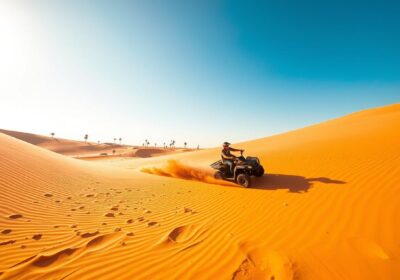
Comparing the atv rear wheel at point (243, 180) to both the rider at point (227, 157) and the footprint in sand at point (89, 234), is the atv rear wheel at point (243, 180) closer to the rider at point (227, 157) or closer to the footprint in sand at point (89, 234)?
the rider at point (227, 157)

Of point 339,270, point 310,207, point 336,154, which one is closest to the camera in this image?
point 339,270

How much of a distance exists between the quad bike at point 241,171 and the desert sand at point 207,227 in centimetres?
42

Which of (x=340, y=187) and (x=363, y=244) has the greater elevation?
(x=340, y=187)

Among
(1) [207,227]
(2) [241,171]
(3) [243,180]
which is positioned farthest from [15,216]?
(2) [241,171]

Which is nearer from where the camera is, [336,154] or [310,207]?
[310,207]

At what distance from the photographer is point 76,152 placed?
6619cm

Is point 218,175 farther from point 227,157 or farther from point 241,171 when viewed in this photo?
point 241,171

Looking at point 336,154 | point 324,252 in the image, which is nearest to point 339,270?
point 324,252

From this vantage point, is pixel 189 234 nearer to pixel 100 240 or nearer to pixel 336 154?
pixel 100 240

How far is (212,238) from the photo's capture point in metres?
4.18

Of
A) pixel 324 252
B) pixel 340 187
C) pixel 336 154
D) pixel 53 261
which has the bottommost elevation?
pixel 53 261

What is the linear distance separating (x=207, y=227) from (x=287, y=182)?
4798mm

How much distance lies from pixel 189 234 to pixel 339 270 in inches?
104

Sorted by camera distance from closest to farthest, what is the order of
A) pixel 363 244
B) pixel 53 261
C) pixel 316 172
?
1. pixel 53 261
2. pixel 363 244
3. pixel 316 172
